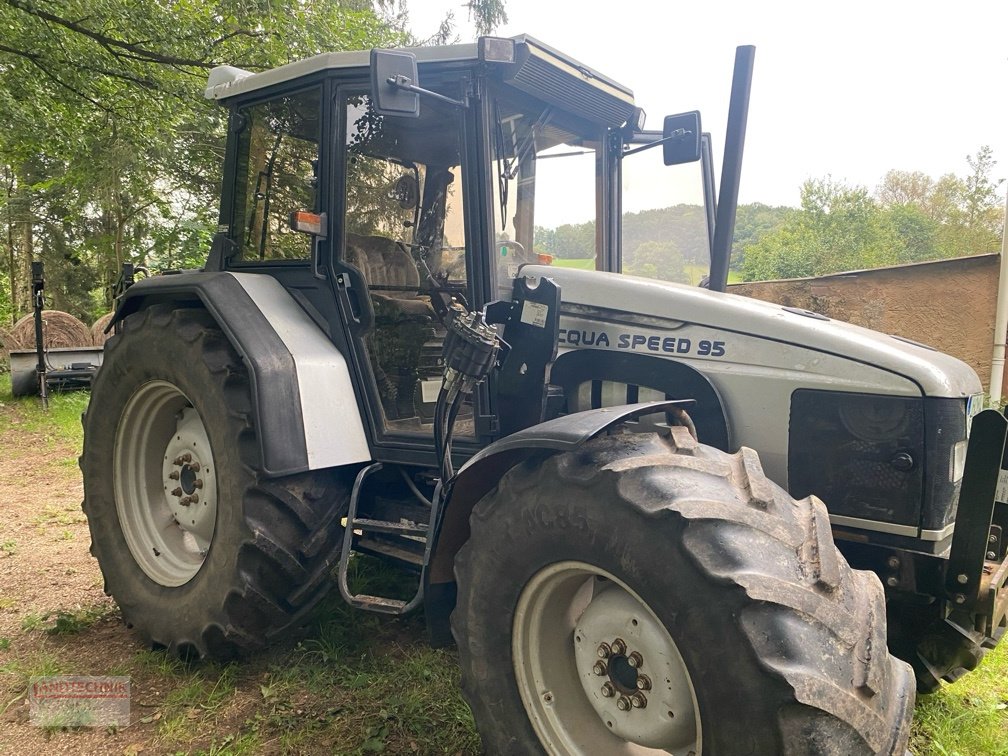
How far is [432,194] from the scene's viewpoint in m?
2.92

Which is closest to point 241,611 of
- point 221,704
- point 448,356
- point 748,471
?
point 221,704

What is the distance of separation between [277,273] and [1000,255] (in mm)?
9674

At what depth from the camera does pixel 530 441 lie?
6.52ft

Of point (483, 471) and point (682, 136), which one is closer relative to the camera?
point (483, 471)

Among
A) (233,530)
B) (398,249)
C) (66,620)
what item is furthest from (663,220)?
(66,620)

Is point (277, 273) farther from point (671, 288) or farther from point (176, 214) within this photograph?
point (176, 214)

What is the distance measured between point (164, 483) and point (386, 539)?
1.22 metres

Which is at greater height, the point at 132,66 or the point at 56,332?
the point at 132,66

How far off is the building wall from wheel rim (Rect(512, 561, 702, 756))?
8.08 metres

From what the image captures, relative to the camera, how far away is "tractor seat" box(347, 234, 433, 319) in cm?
298

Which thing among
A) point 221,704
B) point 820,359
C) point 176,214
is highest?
point 176,214

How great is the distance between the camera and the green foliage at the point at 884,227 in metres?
26.9

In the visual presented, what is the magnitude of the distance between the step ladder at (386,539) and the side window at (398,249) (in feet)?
1.13

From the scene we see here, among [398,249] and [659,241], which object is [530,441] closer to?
[398,249]
